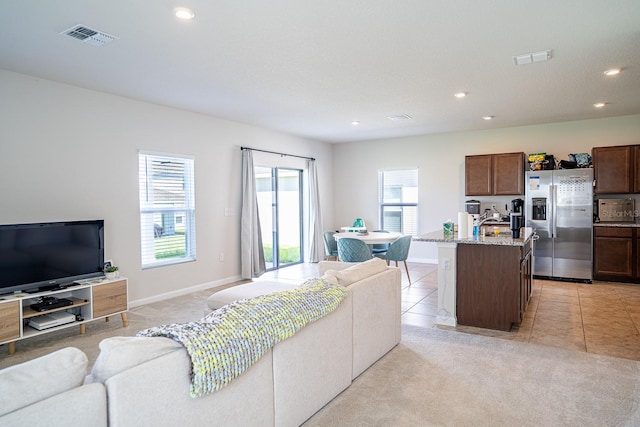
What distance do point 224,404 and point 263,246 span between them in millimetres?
5269

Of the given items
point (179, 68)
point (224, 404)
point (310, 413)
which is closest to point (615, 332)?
point (310, 413)

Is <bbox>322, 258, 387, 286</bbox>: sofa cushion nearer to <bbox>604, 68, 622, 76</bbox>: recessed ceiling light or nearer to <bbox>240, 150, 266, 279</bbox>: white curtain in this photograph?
<bbox>604, 68, 622, 76</bbox>: recessed ceiling light

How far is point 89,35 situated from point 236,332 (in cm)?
268

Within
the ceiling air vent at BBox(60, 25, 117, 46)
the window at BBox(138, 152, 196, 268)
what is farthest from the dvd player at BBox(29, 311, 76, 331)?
the ceiling air vent at BBox(60, 25, 117, 46)

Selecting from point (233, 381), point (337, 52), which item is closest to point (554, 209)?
point (337, 52)

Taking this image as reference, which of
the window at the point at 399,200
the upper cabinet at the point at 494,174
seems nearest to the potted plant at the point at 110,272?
the window at the point at 399,200

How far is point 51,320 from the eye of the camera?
3.73 m

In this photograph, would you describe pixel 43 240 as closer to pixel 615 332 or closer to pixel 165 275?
pixel 165 275

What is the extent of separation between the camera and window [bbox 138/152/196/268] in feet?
17.0

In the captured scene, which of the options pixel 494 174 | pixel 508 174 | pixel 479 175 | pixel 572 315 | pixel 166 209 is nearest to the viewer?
pixel 572 315

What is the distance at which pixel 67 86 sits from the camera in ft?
14.1

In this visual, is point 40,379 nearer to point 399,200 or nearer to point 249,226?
point 249,226

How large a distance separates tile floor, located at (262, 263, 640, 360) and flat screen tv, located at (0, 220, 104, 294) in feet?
11.3

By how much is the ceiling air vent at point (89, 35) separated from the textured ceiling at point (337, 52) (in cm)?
6
